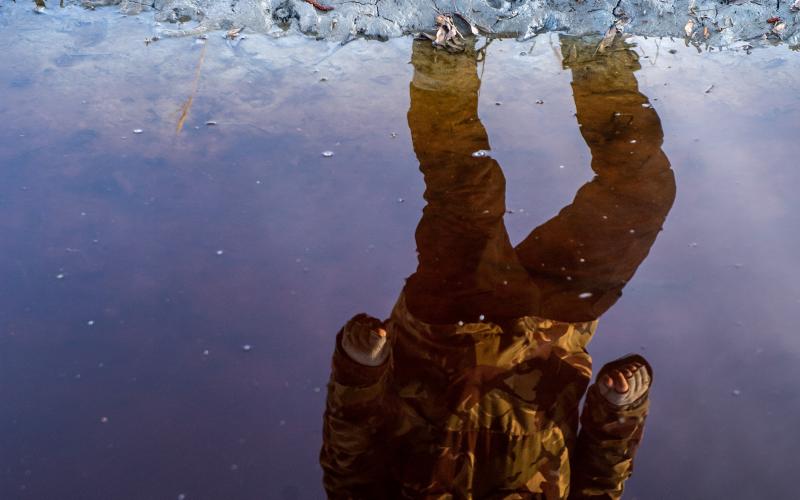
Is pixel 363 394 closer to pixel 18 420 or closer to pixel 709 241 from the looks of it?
pixel 18 420

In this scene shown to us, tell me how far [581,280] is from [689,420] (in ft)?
1.67

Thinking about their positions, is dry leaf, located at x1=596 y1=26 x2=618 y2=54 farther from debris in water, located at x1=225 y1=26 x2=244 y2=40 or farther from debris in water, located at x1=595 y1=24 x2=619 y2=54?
debris in water, located at x1=225 y1=26 x2=244 y2=40

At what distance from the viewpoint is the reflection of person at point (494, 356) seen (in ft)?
5.06

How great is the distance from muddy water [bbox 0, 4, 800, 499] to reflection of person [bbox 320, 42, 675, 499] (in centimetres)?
6

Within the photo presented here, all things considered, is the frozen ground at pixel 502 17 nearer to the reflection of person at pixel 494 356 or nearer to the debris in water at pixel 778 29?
the debris in water at pixel 778 29

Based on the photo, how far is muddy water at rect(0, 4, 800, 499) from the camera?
1.61m

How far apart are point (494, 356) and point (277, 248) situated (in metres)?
0.77

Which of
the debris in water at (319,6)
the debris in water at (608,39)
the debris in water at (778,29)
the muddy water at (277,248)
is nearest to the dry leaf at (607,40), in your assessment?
the debris in water at (608,39)

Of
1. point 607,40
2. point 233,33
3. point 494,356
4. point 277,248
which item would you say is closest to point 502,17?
point 607,40

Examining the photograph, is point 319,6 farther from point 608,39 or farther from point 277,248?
point 277,248

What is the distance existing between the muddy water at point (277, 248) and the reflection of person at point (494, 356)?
63 millimetres

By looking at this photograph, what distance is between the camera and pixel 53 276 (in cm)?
199

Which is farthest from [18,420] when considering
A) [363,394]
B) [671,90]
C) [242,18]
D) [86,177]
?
[671,90]

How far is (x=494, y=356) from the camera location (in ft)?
5.75
